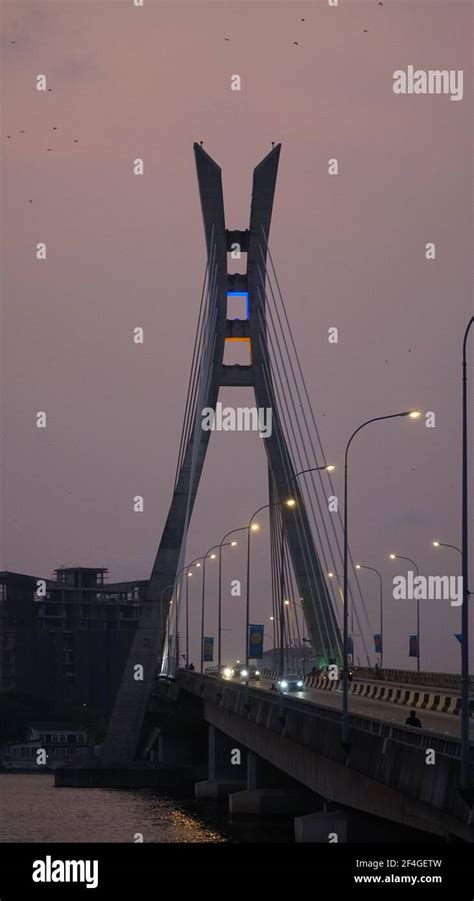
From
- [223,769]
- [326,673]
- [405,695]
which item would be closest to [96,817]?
[223,769]

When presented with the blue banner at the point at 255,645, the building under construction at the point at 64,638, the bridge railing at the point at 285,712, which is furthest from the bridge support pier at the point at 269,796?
the building under construction at the point at 64,638

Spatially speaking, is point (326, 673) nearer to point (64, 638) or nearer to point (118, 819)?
point (118, 819)

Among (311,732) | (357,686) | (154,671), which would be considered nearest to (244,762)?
(357,686)

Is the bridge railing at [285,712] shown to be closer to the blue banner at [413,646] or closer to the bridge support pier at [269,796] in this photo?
the bridge support pier at [269,796]

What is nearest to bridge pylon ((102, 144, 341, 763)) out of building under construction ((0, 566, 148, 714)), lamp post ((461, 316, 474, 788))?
lamp post ((461, 316, 474, 788))

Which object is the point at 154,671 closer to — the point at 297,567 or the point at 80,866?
the point at 297,567
